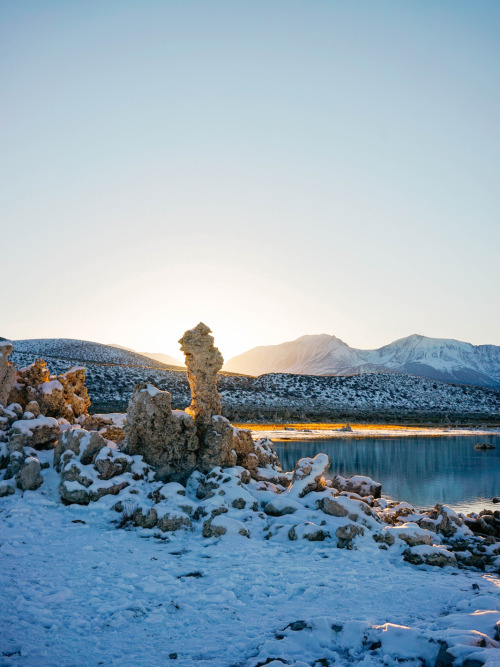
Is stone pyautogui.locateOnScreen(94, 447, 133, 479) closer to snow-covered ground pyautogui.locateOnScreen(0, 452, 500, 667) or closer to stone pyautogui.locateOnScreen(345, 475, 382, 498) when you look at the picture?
snow-covered ground pyautogui.locateOnScreen(0, 452, 500, 667)

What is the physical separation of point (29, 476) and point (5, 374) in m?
5.73

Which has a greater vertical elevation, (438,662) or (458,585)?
(438,662)

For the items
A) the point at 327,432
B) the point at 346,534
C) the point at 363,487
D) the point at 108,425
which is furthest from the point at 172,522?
the point at 327,432

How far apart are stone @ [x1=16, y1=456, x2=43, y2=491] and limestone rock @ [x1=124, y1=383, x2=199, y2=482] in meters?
2.96

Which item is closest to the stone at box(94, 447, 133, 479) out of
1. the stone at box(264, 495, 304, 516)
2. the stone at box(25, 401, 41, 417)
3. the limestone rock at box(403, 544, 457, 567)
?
the stone at box(264, 495, 304, 516)

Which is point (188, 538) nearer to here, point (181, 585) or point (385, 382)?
point (181, 585)

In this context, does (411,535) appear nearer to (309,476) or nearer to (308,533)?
(308,533)

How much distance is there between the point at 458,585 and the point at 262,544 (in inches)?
175

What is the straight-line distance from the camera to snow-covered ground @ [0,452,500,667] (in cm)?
662

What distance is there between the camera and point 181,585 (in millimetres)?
9250

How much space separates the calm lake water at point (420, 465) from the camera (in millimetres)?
23469

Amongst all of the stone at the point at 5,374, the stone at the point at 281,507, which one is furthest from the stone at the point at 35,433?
the stone at the point at 281,507

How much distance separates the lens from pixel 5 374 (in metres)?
18.8

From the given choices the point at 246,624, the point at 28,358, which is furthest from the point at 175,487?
the point at 28,358
